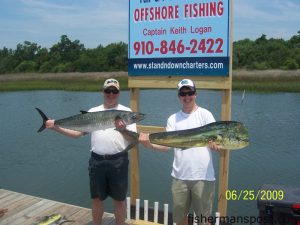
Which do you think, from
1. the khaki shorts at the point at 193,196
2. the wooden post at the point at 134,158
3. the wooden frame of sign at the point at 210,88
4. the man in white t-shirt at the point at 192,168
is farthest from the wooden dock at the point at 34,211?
the man in white t-shirt at the point at 192,168

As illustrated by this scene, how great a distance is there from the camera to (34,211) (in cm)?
610

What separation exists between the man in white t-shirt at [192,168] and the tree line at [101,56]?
4685 centimetres

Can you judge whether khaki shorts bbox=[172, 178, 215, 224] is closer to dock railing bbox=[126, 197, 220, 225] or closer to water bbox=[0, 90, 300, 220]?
dock railing bbox=[126, 197, 220, 225]

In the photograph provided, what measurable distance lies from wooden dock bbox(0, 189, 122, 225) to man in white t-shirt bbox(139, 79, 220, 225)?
180 centimetres

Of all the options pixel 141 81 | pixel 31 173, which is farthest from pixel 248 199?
pixel 31 173

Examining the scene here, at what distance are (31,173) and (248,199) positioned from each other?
6019 millimetres

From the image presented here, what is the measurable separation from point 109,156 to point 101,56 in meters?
66.9

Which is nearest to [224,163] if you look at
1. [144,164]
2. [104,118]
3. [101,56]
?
[104,118]

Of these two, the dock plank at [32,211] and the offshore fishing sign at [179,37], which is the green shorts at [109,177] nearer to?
the dock plank at [32,211]

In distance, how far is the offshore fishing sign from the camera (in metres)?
5.01

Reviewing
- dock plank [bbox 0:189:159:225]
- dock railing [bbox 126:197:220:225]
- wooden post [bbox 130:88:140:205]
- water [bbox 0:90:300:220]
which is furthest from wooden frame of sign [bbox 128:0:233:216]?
water [bbox 0:90:300:220]

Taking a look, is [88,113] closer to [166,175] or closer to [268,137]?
[166,175]

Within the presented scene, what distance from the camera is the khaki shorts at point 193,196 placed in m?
4.06

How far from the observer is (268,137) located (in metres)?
14.0
